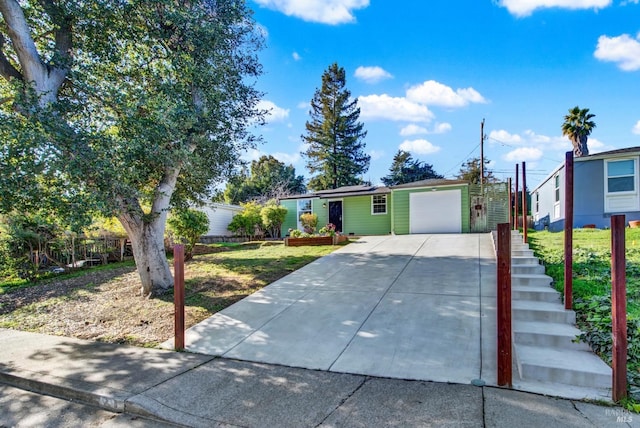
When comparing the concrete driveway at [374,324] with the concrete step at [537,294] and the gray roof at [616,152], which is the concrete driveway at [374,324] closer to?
the concrete step at [537,294]

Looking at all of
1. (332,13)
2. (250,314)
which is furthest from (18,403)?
(332,13)

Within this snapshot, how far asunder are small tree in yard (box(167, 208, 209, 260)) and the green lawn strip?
30.2ft

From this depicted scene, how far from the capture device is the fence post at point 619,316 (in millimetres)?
2672

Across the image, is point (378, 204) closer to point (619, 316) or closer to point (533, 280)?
point (533, 280)

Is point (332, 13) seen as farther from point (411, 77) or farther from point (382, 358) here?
point (382, 358)

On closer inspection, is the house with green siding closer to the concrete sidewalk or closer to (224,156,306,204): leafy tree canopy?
(224,156,306,204): leafy tree canopy

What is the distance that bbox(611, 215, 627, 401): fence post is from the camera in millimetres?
2672

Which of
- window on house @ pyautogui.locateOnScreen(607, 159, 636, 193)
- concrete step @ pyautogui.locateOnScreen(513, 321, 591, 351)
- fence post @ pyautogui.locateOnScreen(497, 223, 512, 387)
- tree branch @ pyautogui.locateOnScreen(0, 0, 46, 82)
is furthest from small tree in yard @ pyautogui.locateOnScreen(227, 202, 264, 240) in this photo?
fence post @ pyautogui.locateOnScreen(497, 223, 512, 387)

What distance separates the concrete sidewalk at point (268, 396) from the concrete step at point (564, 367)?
35 centimetres

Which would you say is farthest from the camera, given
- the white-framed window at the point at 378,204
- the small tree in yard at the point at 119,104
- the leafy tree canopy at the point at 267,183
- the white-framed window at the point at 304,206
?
the leafy tree canopy at the point at 267,183

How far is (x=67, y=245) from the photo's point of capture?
1039 cm

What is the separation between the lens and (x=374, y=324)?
15.4 feet

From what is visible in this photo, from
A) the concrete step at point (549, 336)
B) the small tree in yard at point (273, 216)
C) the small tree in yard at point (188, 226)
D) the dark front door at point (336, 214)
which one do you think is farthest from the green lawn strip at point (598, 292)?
the small tree in yard at point (273, 216)

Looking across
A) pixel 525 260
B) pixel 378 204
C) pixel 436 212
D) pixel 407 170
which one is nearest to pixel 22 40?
pixel 525 260
